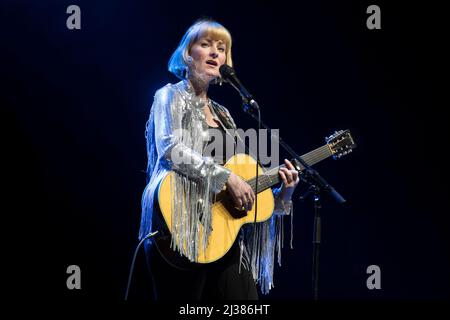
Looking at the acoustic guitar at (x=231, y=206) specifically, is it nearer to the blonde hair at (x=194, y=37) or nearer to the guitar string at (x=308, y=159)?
the guitar string at (x=308, y=159)

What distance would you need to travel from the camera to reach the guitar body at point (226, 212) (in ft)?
7.22

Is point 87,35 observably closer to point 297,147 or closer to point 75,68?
point 75,68

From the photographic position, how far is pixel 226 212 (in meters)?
2.39

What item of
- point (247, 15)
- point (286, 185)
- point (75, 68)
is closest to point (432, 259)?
point (286, 185)

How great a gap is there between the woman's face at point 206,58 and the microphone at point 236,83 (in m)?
0.15

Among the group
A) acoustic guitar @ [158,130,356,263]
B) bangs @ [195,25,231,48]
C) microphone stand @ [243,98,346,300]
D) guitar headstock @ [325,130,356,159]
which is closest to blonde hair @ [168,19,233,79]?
bangs @ [195,25,231,48]

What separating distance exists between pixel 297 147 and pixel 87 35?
1.67 m

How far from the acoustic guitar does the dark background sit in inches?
43.4

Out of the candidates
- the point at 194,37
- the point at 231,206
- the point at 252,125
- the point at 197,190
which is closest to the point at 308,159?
the point at 231,206

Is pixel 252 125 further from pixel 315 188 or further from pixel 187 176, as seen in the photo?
pixel 187 176

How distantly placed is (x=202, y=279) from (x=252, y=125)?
68.4 inches

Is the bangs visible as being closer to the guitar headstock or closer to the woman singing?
the woman singing

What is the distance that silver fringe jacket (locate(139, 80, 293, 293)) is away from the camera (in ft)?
7.29
